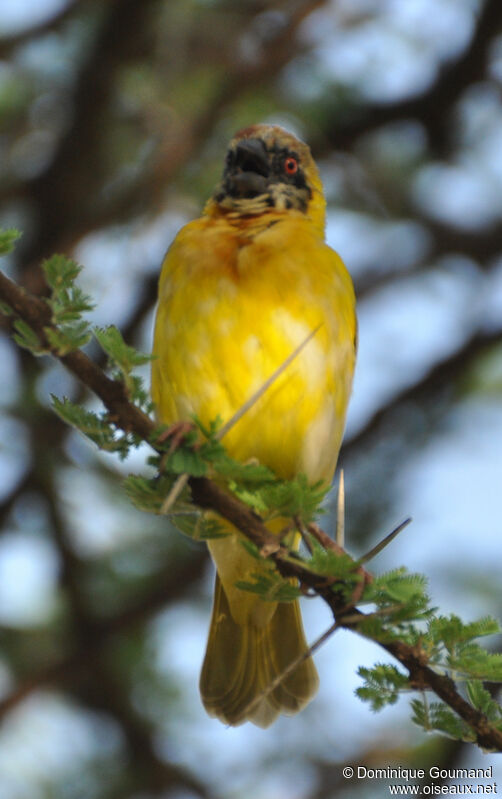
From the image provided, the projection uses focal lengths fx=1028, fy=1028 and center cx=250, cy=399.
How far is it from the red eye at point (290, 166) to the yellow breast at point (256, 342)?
662mm

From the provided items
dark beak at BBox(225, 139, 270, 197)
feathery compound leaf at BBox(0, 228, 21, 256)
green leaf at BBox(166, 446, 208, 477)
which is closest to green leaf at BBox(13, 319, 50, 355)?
feathery compound leaf at BBox(0, 228, 21, 256)

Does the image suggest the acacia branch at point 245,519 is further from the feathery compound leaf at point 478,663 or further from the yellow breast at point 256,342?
the yellow breast at point 256,342

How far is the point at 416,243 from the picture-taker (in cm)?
616

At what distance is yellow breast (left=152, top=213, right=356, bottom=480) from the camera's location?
338 centimetres

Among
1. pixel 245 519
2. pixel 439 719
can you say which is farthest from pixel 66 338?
pixel 439 719

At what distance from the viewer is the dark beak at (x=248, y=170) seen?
408 centimetres

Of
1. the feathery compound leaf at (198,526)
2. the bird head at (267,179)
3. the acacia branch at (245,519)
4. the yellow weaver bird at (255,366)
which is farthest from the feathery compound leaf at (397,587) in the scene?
the bird head at (267,179)

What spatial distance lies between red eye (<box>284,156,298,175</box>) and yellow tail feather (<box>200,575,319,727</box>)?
5.60ft

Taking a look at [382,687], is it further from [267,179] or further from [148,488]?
[267,179]

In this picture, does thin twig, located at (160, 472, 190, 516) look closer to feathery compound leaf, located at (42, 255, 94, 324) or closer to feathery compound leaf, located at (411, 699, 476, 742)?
feathery compound leaf, located at (42, 255, 94, 324)

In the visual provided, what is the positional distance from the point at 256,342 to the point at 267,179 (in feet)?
3.49

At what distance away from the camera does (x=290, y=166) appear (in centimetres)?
428

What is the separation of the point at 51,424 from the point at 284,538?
3014mm

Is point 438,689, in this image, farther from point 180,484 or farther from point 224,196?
point 224,196
